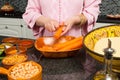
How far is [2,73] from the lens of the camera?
3.10 feet

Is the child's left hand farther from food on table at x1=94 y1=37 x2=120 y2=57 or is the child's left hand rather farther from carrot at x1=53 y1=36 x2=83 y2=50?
food on table at x1=94 y1=37 x2=120 y2=57

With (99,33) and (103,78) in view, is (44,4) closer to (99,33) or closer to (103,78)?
(99,33)

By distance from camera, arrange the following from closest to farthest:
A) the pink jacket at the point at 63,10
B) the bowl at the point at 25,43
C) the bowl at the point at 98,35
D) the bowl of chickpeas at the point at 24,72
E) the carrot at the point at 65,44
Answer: the bowl of chickpeas at the point at 24,72, the bowl at the point at 98,35, the carrot at the point at 65,44, the bowl at the point at 25,43, the pink jacket at the point at 63,10

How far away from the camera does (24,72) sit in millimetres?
893

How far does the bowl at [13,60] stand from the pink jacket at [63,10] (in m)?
0.32

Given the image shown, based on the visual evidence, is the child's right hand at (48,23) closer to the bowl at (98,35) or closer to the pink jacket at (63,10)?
the pink jacket at (63,10)

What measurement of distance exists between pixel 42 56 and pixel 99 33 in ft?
0.99


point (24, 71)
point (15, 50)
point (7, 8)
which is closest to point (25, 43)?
point (15, 50)

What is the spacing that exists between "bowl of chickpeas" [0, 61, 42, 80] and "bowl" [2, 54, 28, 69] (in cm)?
7

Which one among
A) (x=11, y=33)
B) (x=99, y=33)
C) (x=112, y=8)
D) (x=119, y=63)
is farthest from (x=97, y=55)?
(x=11, y=33)

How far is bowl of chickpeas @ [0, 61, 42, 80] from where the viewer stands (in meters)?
0.85

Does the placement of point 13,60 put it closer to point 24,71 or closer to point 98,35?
point 24,71

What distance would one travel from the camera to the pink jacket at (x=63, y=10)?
4.42 feet

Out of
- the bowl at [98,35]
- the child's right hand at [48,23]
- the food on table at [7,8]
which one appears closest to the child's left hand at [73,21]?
the child's right hand at [48,23]
